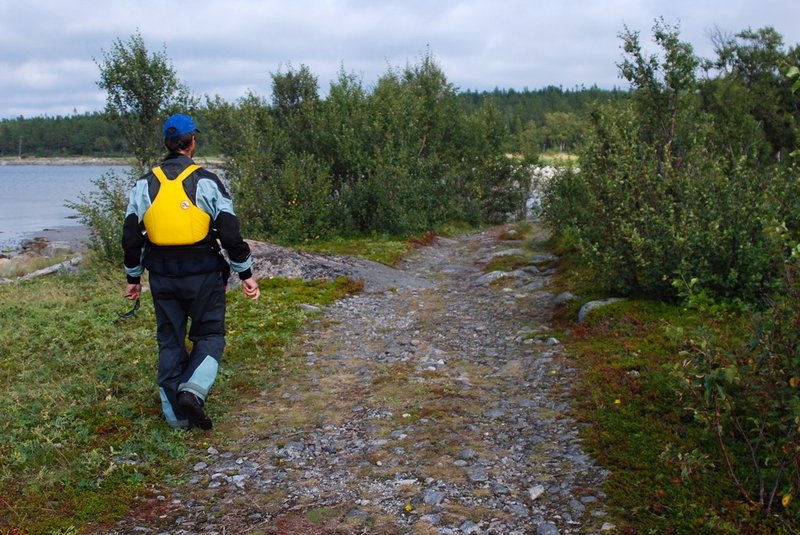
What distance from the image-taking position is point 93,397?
7.18m

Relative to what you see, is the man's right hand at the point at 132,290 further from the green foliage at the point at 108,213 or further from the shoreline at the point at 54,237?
the shoreline at the point at 54,237

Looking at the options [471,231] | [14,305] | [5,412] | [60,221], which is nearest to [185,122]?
[5,412]

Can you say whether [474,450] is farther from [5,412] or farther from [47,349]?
[47,349]

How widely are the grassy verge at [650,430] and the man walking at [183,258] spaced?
389 cm

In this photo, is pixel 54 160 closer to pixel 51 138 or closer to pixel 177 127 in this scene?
pixel 51 138

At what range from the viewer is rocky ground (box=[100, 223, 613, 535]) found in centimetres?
489

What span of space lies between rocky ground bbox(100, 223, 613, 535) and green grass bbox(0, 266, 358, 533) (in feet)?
1.29

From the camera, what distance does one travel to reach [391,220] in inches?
890

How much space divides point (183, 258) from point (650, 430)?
189 inches

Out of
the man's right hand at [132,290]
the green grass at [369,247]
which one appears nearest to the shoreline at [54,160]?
the green grass at [369,247]

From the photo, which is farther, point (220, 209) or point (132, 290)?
point (132, 290)

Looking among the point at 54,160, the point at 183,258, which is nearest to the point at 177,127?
the point at 183,258

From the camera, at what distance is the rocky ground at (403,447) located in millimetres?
4887

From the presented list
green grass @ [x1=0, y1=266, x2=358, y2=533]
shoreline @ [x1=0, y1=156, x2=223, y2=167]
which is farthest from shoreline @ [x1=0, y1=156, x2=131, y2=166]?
green grass @ [x1=0, y1=266, x2=358, y2=533]
